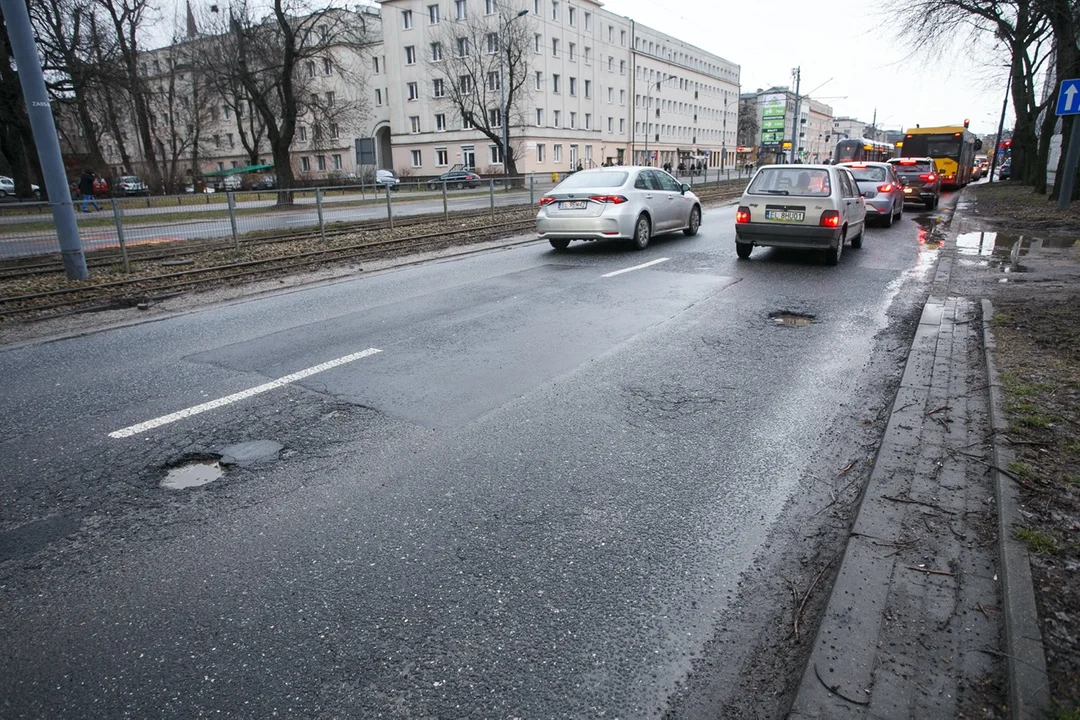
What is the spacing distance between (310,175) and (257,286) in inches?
2685

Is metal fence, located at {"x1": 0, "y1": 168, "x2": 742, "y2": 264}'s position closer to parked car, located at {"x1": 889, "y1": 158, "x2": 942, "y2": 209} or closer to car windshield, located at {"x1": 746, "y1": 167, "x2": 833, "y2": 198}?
car windshield, located at {"x1": 746, "y1": 167, "x2": 833, "y2": 198}

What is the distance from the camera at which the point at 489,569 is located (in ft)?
9.81

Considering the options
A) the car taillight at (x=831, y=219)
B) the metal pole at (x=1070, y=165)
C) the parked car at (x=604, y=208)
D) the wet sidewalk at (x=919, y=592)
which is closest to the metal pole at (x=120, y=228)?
the parked car at (x=604, y=208)

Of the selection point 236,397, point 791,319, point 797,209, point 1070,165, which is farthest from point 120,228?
point 1070,165

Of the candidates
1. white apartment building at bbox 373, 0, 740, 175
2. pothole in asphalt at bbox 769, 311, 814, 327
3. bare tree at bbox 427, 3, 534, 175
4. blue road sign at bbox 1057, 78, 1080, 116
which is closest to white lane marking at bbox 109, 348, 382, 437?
pothole in asphalt at bbox 769, 311, 814, 327

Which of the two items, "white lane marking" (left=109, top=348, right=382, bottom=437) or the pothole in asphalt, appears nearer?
"white lane marking" (left=109, top=348, right=382, bottom=437)

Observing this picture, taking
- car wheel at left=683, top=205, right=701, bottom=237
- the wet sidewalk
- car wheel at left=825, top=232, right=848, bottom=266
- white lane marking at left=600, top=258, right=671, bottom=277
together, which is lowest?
the wet sidewalk

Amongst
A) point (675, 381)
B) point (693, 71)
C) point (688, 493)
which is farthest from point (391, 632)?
point (693, 71)

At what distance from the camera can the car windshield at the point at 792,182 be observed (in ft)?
36.6

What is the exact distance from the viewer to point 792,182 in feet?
37.4

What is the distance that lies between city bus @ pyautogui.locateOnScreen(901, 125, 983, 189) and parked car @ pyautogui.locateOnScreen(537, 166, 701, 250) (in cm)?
3195

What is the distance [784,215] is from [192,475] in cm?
1013

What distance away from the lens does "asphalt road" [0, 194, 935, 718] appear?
2393 mm

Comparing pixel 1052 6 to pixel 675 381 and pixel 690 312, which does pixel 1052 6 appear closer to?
pixel 690 312
